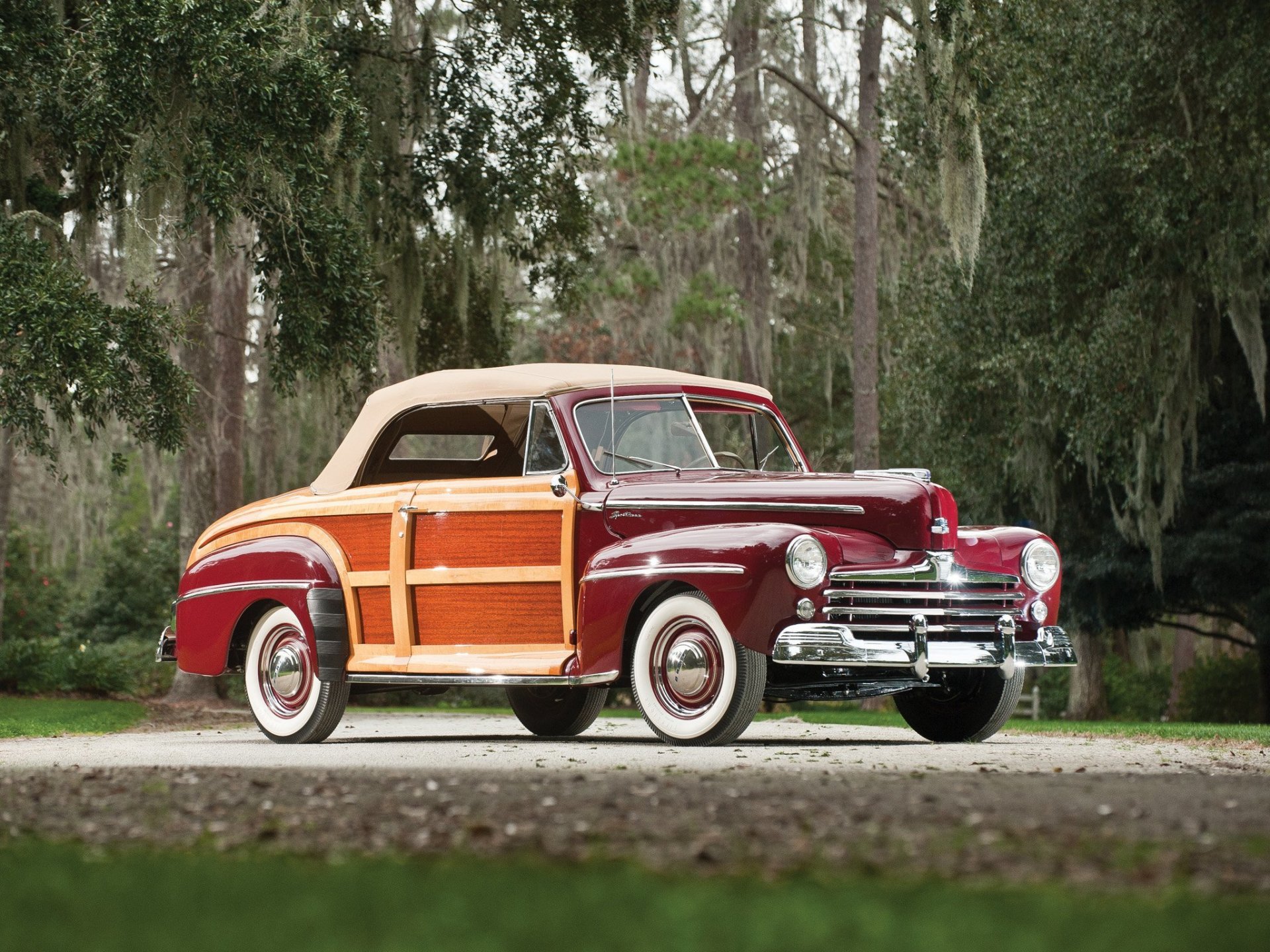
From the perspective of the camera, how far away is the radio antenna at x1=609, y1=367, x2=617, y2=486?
1041cm

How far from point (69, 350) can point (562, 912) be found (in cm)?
1039

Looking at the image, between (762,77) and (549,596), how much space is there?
79.4 ft

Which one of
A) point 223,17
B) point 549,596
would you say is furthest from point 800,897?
point 223,17

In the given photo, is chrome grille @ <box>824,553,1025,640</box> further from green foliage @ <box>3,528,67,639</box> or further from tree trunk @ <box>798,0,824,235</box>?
green foliage @ <box>3,528,67,639</box>

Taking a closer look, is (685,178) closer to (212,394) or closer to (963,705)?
(212,394)

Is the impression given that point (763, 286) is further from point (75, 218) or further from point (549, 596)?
point (549, 596)

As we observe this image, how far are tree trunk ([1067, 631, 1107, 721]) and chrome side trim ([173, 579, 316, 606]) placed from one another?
60.2 ft

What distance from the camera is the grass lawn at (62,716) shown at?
1383 centimetres

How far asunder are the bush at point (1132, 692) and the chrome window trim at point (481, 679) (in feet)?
73.5

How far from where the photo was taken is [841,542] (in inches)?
367

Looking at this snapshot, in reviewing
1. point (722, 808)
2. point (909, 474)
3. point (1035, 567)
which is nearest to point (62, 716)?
point (909, 474)

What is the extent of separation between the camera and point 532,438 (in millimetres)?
10586

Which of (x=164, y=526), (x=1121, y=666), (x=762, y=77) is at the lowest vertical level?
(x=1121, y=666)

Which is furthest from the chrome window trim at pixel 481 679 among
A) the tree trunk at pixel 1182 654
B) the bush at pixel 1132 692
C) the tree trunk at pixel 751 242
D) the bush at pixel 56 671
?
the tree trunk at pixel 1182 654
